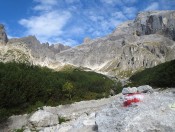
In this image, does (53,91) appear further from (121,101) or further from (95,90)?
(121,101)

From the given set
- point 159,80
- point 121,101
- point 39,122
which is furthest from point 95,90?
point 121,101

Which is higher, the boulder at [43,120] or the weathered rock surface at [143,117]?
the weathered rock surface at [143,117]

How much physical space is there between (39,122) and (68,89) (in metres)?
41.8

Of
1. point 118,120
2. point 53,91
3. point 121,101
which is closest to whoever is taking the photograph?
point 118,120

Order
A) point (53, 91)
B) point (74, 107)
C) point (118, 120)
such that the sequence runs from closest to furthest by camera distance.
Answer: point (118, 120)
point (74, 107)
point (53, 91)

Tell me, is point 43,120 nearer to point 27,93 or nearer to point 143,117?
point 27,93

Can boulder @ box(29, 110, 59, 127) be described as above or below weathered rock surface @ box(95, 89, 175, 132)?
below

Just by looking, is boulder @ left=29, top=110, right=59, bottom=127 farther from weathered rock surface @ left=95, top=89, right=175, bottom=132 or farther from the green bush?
weathered rock surface @ left=95, top=89, right=175, bottom=132

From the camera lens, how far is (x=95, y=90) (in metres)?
124

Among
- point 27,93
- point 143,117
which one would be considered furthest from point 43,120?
point 143,117

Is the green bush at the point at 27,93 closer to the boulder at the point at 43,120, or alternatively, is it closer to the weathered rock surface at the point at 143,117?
the boulder at the point at 43,120

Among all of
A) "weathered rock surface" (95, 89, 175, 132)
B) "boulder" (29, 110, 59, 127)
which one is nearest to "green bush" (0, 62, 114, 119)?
"boulder" (29, 110, 59, 127)

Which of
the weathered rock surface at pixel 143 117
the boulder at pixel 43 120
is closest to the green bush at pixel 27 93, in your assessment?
the boulder at pixel 43 120

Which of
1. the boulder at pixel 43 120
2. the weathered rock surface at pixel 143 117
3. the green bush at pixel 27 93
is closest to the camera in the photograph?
the weathered rock surface at pixel 143 117
